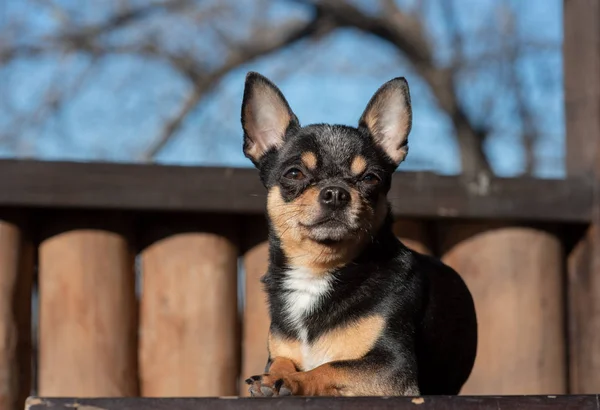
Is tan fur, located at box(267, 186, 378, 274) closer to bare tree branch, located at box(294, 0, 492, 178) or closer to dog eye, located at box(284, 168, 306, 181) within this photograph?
dog eye, located at box(284, 168, 306, 181)

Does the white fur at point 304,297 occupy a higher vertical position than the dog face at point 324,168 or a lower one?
lower

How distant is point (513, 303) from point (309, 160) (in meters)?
1.92

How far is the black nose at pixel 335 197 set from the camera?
3020 mm

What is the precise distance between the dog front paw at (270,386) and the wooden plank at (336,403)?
26cm

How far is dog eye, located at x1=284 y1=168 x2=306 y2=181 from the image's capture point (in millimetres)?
3197

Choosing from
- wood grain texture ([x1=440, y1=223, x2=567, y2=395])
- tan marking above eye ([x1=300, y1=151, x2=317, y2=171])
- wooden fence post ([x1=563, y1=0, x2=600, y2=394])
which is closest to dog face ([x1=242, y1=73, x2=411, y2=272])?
tan marking above eye ([x1=300, y1=151, x2=317, y2=171])

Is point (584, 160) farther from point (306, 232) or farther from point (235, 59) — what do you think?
point (235, 59)

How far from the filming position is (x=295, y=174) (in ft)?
10.5

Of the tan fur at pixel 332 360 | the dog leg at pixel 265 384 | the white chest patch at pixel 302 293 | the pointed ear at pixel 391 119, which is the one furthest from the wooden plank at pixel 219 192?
the dog leg at pixel 265 384

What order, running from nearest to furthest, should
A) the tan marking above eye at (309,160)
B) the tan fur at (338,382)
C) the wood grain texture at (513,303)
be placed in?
1. the tan fur at (338,382)
2. the tan marking above eye at (309,160)
3. the wood grain texture at (513,303)

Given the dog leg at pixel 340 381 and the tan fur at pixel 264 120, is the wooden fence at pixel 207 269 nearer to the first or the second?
the tan fur at pixel 264 120

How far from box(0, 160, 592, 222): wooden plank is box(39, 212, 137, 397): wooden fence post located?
164 mm

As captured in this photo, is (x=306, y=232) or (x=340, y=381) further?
(x=306, y=232)

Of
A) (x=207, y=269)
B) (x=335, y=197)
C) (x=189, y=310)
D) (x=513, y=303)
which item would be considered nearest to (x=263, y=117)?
(x=335, y=197)
